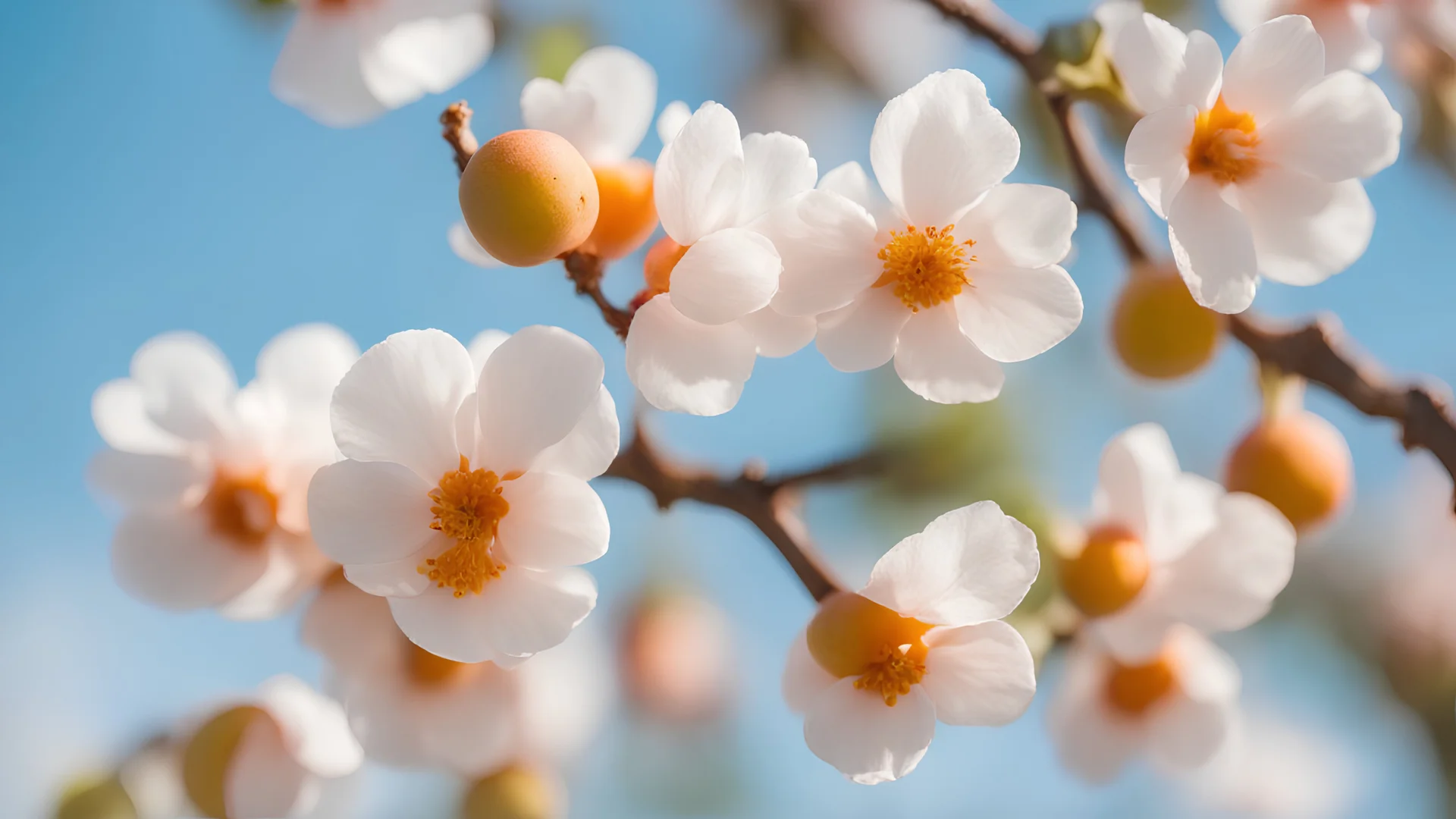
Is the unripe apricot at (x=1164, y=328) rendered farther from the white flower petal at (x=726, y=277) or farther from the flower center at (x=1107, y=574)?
the white flower petal at (x=726, y=277)

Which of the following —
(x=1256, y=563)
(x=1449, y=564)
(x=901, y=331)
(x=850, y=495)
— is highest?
(x=901, y=331)

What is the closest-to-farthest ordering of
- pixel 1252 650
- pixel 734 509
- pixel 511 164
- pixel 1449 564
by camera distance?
pixel 511 164 < pixel 734 509 < pixel 1252 650 < pixel 1449 564

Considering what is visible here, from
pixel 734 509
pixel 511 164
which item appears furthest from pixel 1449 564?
pixel 511 164

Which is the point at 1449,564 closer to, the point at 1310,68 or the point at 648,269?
the point at 1310,68

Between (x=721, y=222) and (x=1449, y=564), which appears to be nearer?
(x=721, y=222)

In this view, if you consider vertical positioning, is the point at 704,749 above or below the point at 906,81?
below

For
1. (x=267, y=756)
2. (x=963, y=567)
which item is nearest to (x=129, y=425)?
(x=267, y=756)

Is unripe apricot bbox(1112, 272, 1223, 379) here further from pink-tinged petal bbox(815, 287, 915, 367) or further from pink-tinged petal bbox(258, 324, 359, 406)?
pink-tinged petal bbox(258, 324, 359, 406)

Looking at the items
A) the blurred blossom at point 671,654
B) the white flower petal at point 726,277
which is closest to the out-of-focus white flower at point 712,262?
the white flower petal at point 726,277
